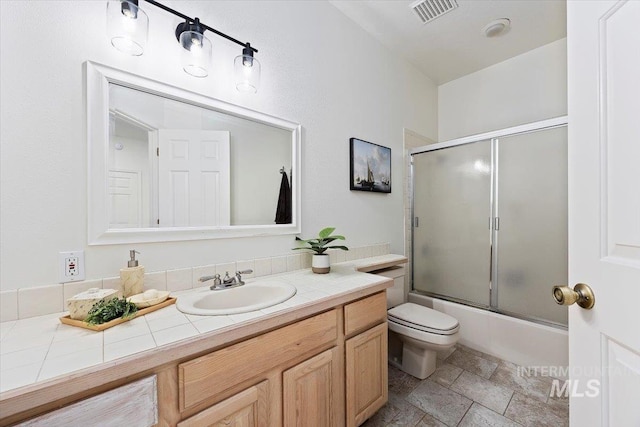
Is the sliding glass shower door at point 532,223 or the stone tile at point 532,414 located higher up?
the sliding glass shower door at point 532,223

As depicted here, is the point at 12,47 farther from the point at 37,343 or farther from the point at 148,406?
the point at 148,406

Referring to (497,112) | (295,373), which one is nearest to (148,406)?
(295,373)

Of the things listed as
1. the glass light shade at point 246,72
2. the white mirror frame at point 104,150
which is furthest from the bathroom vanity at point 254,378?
the glass light shade at point 246,72

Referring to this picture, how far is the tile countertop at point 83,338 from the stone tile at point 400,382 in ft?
3.54

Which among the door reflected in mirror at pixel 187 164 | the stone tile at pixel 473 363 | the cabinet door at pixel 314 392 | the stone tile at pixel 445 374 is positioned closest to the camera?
the cabinet door at pixel 314 392

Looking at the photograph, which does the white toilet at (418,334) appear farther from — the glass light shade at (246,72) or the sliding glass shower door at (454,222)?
the glass light shade at (246,72)

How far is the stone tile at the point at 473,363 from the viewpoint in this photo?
6.00 feet

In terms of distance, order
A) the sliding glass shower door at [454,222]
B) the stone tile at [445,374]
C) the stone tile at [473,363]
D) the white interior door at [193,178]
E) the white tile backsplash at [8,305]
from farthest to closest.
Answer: the sliding glass shower door at [454,222], the stone tile at [473,363], the stone tile at [445,374], the white interior door at [193,178], the white tile backsplash at [8,305]

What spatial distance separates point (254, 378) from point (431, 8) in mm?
2502

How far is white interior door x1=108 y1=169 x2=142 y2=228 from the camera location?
3.40 ft

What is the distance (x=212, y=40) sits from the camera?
1305mm

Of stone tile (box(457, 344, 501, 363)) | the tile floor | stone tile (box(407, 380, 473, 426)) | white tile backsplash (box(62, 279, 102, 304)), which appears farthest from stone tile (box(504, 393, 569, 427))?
white tile backsplash (box(62, 279, 102, 304))

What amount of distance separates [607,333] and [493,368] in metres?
1.66

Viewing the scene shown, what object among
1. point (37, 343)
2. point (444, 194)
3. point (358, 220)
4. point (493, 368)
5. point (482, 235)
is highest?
point (444, 194)
